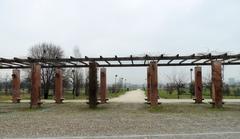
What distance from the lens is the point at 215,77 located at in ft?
83.3

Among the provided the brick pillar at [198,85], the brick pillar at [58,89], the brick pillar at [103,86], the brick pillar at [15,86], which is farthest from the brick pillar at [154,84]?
the brick pillar at [15,86]

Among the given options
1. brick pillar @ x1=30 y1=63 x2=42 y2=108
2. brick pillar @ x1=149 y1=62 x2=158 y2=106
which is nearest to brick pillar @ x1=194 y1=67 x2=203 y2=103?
brick pillar @ x1=149 y1=62 x2=158 y2=106

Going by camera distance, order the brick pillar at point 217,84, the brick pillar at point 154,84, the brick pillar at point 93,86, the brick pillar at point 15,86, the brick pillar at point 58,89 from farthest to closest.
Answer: the brick pillar at point 15,86 → the brick pillar at point 58,89 → the brick pillar at point 154,84 → the brick pillar at point 93,86 → the brick pillar at point 217,84

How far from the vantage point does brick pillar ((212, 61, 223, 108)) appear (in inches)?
982

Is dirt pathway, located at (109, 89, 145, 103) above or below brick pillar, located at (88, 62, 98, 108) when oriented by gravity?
below

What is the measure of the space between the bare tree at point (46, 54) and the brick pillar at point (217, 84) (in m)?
28.0

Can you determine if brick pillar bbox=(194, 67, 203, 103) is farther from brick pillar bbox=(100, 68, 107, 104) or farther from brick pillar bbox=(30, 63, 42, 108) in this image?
brick pillar bbox=(30, 63, 42, 108)

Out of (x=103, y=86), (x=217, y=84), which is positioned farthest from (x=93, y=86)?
(x=217, y=84)

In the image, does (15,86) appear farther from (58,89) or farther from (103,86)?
(103,86)

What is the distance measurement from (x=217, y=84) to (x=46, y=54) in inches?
1213

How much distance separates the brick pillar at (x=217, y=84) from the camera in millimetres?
24953

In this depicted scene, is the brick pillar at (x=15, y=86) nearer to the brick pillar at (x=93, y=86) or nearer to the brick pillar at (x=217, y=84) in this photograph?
the brick pillar at (x=93, y=86)

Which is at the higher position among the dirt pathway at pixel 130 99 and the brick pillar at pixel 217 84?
the brick pillar at pixel 217 84

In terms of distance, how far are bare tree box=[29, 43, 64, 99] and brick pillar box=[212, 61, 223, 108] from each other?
28.0 metres
